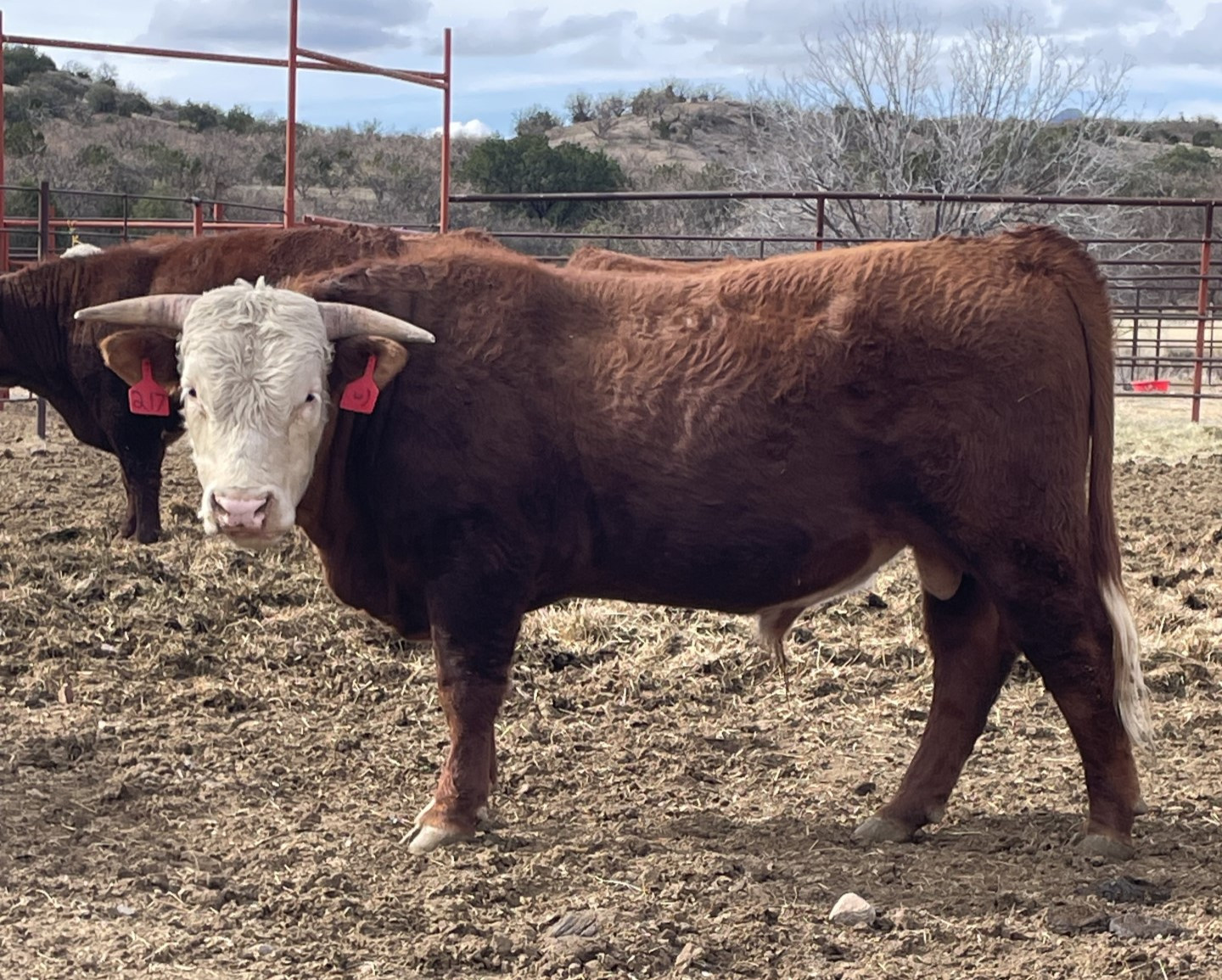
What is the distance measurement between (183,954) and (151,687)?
2.04 m

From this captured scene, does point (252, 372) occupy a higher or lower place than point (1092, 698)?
higher

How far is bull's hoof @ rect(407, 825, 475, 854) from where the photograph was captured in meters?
3.64

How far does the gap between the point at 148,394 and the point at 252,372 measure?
458 mm

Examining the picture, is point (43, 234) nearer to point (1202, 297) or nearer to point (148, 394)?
point (148, 394)

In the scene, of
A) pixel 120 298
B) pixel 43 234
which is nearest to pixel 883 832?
pixel 120 298

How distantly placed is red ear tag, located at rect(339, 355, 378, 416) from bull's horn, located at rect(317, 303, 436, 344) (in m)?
0.10

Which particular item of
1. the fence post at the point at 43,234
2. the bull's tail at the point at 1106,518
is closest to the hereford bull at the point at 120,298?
the fence post at the point at 43,234

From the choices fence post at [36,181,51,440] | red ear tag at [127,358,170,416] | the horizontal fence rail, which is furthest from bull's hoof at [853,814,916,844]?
fence post at [36,181,51,440]

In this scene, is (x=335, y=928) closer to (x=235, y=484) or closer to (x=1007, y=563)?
(x=235, y=484)

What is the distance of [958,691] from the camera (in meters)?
3.96

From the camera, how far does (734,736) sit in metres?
4.57

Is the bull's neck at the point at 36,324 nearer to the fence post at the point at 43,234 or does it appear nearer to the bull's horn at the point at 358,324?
the fence post at the point at 43,234

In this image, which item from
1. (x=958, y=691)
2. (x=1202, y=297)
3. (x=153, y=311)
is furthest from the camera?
(x=1202, y=297)

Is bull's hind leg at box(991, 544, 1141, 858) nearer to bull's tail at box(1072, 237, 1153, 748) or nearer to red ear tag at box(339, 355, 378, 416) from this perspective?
bull's tail at box(1072, 237, 1153, 748)
